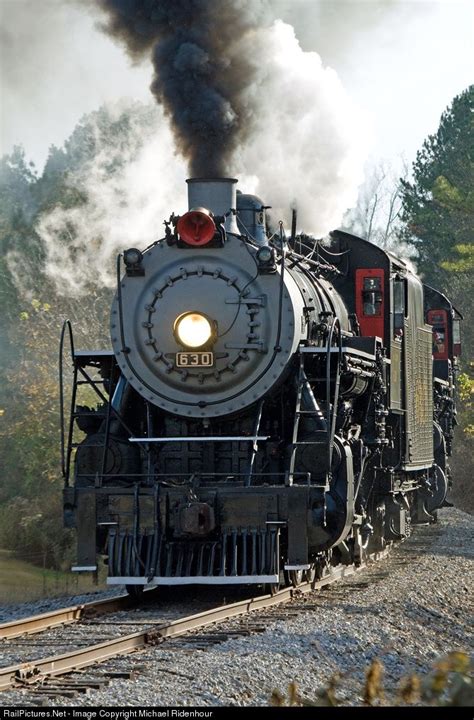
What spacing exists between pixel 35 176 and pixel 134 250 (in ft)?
129

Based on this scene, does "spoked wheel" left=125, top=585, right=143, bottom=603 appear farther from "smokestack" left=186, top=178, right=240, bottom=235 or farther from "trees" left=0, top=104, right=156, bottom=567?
"trees" left=0, top=104, right=156, bottom=567

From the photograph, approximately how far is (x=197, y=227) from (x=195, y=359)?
124 cm

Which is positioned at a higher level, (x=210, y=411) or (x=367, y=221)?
(x=367, y=221)

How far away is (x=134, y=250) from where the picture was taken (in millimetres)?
11352

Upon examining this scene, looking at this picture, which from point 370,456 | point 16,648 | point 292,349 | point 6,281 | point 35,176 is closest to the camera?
point 16,648

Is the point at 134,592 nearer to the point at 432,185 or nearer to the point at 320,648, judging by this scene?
the point at 320,648

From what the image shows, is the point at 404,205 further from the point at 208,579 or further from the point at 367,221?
the point at 208,579

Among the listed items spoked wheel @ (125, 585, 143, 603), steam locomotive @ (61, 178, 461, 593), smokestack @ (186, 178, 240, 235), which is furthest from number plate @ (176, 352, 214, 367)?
spoked wheel @ (125, 585, 143, 603)

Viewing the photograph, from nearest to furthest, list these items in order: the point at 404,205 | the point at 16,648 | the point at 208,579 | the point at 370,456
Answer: the point at 16,648 < the point at 208,579 < the point at 370,456 < the point at 404,205

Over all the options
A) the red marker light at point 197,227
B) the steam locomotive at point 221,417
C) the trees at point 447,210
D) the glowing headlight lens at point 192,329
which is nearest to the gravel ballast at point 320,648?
the steam locomotive at point 221,417

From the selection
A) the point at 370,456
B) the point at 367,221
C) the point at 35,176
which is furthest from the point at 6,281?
the point at 370,456

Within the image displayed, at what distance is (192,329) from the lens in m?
11.1

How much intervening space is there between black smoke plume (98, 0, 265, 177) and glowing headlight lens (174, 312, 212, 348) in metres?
2.62

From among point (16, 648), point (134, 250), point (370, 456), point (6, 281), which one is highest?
point (6, 281)
